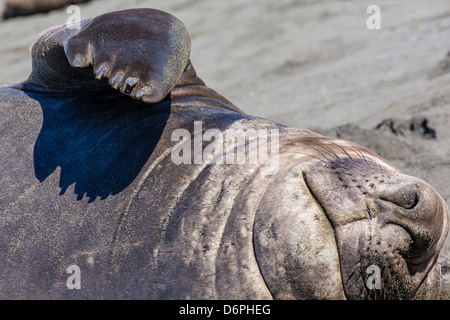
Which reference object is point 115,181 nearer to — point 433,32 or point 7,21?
point 433,32

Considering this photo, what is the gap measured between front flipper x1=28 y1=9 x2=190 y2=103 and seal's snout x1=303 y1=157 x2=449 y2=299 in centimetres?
65

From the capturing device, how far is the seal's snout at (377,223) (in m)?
2.19

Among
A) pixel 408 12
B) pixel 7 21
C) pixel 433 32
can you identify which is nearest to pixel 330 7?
pixel 408 12

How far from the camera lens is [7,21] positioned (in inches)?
360

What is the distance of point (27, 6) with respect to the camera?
29.6ft

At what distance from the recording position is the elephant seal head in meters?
2.18

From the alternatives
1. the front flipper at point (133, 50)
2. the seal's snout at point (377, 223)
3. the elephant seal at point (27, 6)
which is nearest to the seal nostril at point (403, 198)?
the seal's snout at point (377, 223)

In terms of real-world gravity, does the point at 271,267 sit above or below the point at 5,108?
below

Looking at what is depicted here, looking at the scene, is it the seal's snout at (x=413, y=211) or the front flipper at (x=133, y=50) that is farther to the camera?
the front flipper at (x=133, y=50)

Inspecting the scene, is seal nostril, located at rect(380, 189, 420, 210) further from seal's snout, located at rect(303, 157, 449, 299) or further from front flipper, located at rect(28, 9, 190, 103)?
front flipper, located at rect(28, 9, 190, 103)

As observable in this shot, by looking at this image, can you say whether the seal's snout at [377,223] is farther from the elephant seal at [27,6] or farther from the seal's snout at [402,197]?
the elephant seal at [27,6]

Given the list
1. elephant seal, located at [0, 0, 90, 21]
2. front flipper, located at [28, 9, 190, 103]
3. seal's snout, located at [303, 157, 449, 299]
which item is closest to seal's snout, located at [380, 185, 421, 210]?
seal's snout, located at [303, 157, 449, 299]

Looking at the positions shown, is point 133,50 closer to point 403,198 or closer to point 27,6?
point 403,198
